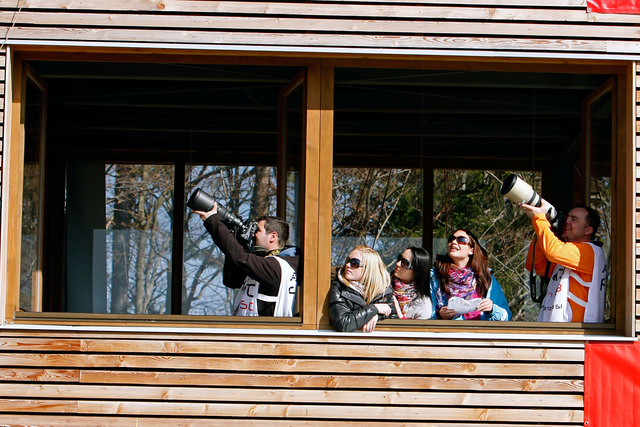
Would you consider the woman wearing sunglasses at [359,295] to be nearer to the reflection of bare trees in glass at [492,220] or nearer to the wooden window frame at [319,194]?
the wooden window frame at [319,194]

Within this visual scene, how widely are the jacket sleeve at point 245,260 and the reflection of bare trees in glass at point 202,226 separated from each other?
1543 mm

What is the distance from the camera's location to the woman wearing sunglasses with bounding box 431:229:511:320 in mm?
5008

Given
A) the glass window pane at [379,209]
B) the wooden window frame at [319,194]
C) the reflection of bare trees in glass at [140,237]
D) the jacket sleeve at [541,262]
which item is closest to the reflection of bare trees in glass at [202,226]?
the reflection of bare trees in glass at [140,237]

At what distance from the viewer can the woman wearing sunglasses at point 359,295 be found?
184 inches

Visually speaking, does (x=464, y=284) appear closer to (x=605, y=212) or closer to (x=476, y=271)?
(x=476, y=271)

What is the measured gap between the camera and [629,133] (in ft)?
15.7

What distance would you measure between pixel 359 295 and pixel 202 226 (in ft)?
7.50

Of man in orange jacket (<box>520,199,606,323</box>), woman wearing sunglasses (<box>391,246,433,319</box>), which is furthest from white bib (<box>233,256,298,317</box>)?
man in orange jacket (<box>520,199,606,323</box>)

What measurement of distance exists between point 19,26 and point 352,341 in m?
2.58

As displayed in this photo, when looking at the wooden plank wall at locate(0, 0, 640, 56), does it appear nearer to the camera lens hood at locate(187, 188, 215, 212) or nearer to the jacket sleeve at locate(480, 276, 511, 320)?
the camera lens hood at locate(187, 188, 215, 212)

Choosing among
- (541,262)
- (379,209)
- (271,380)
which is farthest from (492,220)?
(271,380)

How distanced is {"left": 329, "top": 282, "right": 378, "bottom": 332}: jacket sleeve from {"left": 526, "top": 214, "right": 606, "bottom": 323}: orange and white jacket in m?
1.05

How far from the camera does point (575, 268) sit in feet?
15.6

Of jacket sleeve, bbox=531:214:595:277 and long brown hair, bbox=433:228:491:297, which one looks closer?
jacket sleeve, bbox=531:214:595:277
